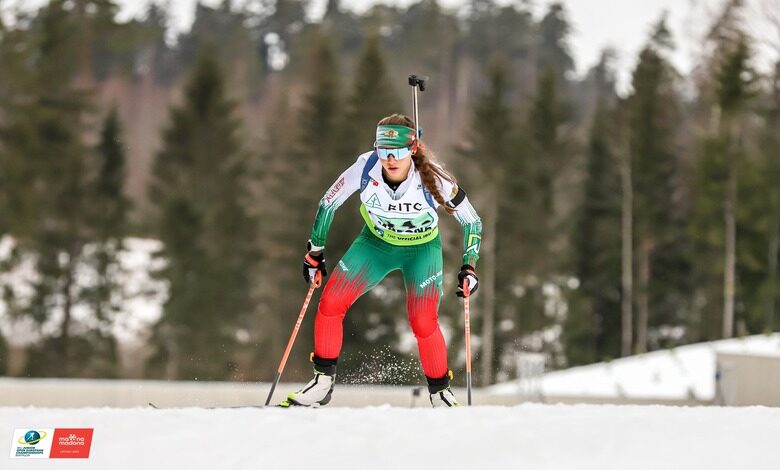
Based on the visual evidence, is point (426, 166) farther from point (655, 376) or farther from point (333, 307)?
point (655, 376)

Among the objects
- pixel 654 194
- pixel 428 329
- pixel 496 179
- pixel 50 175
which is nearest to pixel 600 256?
pixel 654 194

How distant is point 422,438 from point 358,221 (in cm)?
1853

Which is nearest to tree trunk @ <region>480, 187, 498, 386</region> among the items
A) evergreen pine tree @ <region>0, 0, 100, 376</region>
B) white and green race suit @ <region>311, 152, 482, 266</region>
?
evergreen pine tree @ <region>0, 0, 100, 376</region>

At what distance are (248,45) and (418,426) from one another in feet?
146

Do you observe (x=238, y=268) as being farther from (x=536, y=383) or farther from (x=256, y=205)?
(x=536, y=383)

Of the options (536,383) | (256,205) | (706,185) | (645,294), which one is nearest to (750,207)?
(706,185)

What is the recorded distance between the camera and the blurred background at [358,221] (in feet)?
77.6

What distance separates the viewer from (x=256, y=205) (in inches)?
1055

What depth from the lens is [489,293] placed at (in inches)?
966

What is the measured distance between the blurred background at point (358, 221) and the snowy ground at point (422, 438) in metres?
16.4

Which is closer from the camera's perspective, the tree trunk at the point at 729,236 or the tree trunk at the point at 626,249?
the tree trunk at the point at 729,236

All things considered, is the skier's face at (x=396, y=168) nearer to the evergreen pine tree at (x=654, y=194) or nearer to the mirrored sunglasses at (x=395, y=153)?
the mirrored sunglasses at (x=395, y=153)

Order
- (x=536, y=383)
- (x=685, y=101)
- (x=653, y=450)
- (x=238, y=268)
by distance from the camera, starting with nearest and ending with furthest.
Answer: (x=653, y=450) < (x=536, y=383) < (x=238, y=268) < (x=685, y=101)

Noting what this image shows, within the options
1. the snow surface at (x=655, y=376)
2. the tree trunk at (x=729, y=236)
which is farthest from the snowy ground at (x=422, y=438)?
the tree trunk at (x=729, y=236)
